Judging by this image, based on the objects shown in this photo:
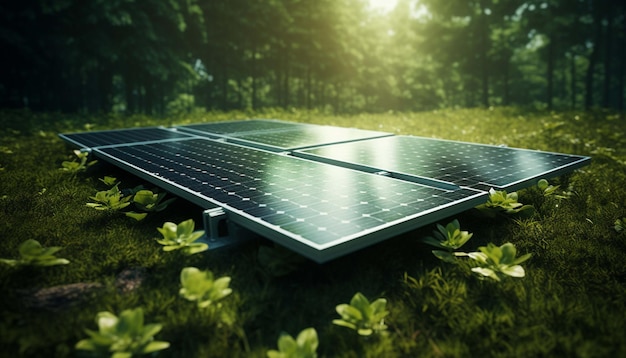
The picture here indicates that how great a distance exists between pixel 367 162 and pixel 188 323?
11.4 ft

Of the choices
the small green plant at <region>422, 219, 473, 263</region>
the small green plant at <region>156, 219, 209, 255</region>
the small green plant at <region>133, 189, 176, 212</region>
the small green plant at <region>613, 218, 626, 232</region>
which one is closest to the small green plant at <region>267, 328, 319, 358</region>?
the small green plant at <region>156, 219, 209, 255</region>

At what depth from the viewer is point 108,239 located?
14.1 ft

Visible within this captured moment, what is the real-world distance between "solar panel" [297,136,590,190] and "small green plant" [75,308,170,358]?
3386mm

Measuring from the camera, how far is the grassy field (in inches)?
111

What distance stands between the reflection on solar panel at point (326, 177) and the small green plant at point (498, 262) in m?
0.52

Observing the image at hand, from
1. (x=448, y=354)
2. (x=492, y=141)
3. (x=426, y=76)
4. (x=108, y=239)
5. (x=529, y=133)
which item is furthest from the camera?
(x=426, y=76)

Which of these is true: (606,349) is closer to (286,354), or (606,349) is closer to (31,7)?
(286,354)

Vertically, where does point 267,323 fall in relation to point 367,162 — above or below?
below

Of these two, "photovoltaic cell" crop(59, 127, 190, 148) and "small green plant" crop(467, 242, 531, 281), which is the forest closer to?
"photovoltaic cell" crop(59, 127, 190, 148)

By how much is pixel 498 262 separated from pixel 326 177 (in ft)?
6.93

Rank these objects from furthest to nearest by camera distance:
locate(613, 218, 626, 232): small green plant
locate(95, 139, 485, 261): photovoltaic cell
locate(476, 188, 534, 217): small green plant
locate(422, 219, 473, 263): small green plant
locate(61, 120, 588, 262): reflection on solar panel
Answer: locate(476, 188, 534, 217): small green plant
locate(613, 218, 626, 232): small green plant
locate(422, 219, 473, 263): small green plant
locate(61, 120, 588, 262): reflection on solar panel
locate(95, 139, 485, 261): photovoltaic cell

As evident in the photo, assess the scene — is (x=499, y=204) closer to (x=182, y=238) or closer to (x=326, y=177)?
(x=326, y=177)

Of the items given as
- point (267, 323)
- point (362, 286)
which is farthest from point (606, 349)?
point (267, 323)

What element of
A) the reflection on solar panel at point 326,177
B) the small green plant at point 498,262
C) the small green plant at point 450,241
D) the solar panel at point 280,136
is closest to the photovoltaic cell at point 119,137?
the reflection on solar panel at point 326,177
